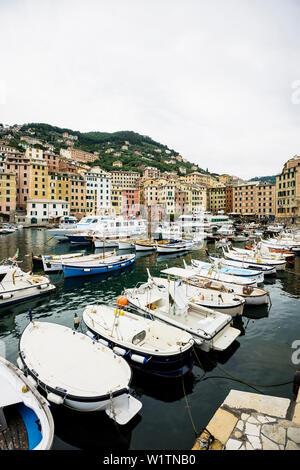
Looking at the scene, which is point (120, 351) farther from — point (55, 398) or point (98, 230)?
point (98, 230)

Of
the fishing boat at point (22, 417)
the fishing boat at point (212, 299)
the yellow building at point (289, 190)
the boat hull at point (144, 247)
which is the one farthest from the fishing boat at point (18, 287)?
the yellow building at point (289, 190)

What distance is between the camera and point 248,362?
30.2 feet

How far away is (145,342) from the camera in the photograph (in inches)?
336

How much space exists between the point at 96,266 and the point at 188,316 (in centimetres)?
1291

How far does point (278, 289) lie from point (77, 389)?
1782cm

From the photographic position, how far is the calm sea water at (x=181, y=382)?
6031 mm

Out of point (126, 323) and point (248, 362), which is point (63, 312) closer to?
point (126, 323)

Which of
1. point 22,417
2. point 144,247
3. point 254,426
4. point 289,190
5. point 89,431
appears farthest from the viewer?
point 289,190

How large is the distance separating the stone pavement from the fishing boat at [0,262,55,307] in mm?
13538

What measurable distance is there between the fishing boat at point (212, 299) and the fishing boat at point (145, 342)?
2.41 m

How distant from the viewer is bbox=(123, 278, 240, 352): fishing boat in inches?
363

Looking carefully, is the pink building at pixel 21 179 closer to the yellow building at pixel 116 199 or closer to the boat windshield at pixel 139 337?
the yellow building at pixel 116 199

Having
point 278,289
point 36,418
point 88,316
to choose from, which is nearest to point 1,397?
point 36,418

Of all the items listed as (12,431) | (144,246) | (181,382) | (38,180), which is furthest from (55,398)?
(38,180)
